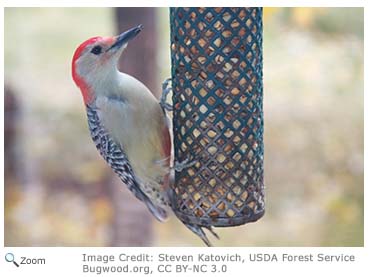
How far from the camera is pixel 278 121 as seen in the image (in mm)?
5320

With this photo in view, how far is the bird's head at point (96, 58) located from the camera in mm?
Answer: 2816

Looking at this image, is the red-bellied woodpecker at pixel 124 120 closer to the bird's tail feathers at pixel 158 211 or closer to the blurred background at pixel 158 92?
the bird's tail feathers at pixel 158 211

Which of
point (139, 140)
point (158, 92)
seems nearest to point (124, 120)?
point (139, 140)

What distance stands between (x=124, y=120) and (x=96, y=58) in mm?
253

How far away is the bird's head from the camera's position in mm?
2816

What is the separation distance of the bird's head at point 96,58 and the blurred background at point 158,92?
5.10 feet

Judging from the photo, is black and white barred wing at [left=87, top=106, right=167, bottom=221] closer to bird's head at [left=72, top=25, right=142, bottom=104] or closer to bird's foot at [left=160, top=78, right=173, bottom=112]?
bird's head at [left=72, top=25, right=142, bottom=104]

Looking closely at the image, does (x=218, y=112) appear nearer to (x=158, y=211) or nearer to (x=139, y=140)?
(x=139, y=140)

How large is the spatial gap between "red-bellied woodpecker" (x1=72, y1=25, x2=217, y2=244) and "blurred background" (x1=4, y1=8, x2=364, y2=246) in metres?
1.39

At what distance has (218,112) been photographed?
2.71m
